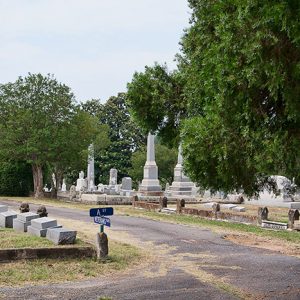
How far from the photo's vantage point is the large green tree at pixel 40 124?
3738 cm

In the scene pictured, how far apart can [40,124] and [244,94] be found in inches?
1292

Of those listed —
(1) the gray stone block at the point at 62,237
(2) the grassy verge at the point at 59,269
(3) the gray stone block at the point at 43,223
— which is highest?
(3) the gray stone block at the point at 43,223

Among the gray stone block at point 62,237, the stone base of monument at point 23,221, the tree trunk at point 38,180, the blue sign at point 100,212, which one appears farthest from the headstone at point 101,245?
the tree trunk at point 38,180

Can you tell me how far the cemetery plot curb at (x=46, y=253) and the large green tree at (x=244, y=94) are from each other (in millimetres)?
4106

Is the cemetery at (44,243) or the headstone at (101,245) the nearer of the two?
the cemetery at (44,243)

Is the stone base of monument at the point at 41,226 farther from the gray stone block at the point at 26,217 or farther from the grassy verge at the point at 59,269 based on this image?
the grassy verge at the point at 59,269

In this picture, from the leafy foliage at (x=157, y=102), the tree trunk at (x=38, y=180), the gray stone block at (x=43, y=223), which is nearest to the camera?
the leafy foliage at (x=157, y=102)

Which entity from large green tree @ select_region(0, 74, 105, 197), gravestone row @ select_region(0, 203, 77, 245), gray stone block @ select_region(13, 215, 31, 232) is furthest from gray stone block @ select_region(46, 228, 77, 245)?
large green tree @ select_region(0, 74, 105, 197)

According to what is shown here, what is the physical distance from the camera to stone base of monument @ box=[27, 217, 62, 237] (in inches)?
537

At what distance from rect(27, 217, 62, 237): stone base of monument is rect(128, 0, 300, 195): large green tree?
19.9 ft

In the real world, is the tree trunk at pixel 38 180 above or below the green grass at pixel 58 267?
above

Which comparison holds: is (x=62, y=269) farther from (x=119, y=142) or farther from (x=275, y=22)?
(x=119, y=142)

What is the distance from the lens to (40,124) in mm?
38000

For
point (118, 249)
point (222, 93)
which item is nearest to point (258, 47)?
point (222, 93)
